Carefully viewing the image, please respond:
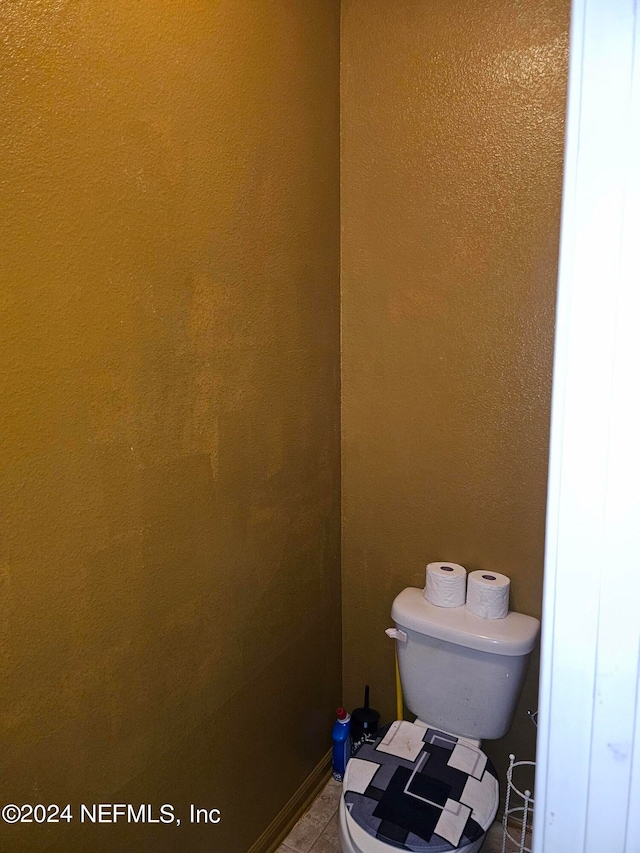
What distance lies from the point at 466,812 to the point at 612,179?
1503 millimetres

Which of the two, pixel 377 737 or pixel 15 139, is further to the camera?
pixel 377 737

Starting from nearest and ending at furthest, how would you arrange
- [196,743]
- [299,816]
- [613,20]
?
[613,20] → [196,743] → [299,816]

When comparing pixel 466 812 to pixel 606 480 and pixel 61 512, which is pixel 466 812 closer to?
pixel 61 512

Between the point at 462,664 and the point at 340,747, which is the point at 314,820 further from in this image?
the point at 462,664

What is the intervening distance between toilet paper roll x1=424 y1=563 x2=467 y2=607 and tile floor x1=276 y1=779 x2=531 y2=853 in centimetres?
75

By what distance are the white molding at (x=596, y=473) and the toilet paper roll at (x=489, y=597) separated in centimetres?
131

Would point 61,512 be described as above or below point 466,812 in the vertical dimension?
above

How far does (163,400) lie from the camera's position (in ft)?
4.51

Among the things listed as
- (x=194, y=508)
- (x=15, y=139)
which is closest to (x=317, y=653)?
(x=194, y=508)

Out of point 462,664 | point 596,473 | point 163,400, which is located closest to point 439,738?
point 462,664

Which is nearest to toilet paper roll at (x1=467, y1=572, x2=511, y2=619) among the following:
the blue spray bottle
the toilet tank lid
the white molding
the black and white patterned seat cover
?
the toilet tank lid

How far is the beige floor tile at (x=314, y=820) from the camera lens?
6.18 ft

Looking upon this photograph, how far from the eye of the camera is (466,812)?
1.46 m

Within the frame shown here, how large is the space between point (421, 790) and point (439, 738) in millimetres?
222
